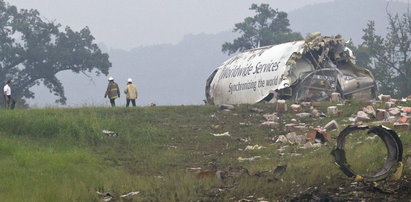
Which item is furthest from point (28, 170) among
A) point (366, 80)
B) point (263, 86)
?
point (366, 80)

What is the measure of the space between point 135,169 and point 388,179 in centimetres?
624

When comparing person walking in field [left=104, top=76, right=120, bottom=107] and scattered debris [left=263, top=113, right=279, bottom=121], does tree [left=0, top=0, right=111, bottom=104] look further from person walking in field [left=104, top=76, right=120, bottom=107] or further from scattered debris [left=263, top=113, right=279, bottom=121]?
scattered debris [left=263, top=113, right=279, bottom=121]

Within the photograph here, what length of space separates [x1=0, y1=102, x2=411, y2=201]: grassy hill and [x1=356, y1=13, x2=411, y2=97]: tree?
19.0m

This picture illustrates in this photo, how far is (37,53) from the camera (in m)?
45.3

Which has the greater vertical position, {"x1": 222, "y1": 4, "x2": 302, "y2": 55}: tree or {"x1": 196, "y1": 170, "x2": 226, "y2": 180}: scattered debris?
{"x1": 222, "y1": 4, "x2": 302, "y2": 55}: tree

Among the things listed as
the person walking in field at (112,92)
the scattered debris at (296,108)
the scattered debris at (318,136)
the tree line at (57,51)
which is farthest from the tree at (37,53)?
the scattered debris at (318,136)

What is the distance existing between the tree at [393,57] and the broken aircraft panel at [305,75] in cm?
1342

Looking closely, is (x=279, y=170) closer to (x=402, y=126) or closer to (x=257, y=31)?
(x=402, y=126)

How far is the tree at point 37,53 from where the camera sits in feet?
149

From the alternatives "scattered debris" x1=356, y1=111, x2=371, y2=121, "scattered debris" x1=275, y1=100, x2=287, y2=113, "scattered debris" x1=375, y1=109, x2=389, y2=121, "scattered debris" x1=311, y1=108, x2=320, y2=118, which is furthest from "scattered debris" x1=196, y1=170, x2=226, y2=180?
"scattered debris" x1=275, y1=100, x2=287, y2=113

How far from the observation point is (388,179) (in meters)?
11.9

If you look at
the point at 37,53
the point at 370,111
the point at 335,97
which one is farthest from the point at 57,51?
the point at 370,111

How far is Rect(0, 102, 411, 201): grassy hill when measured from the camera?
12.6 meters

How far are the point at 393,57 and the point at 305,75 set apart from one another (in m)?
18.7
